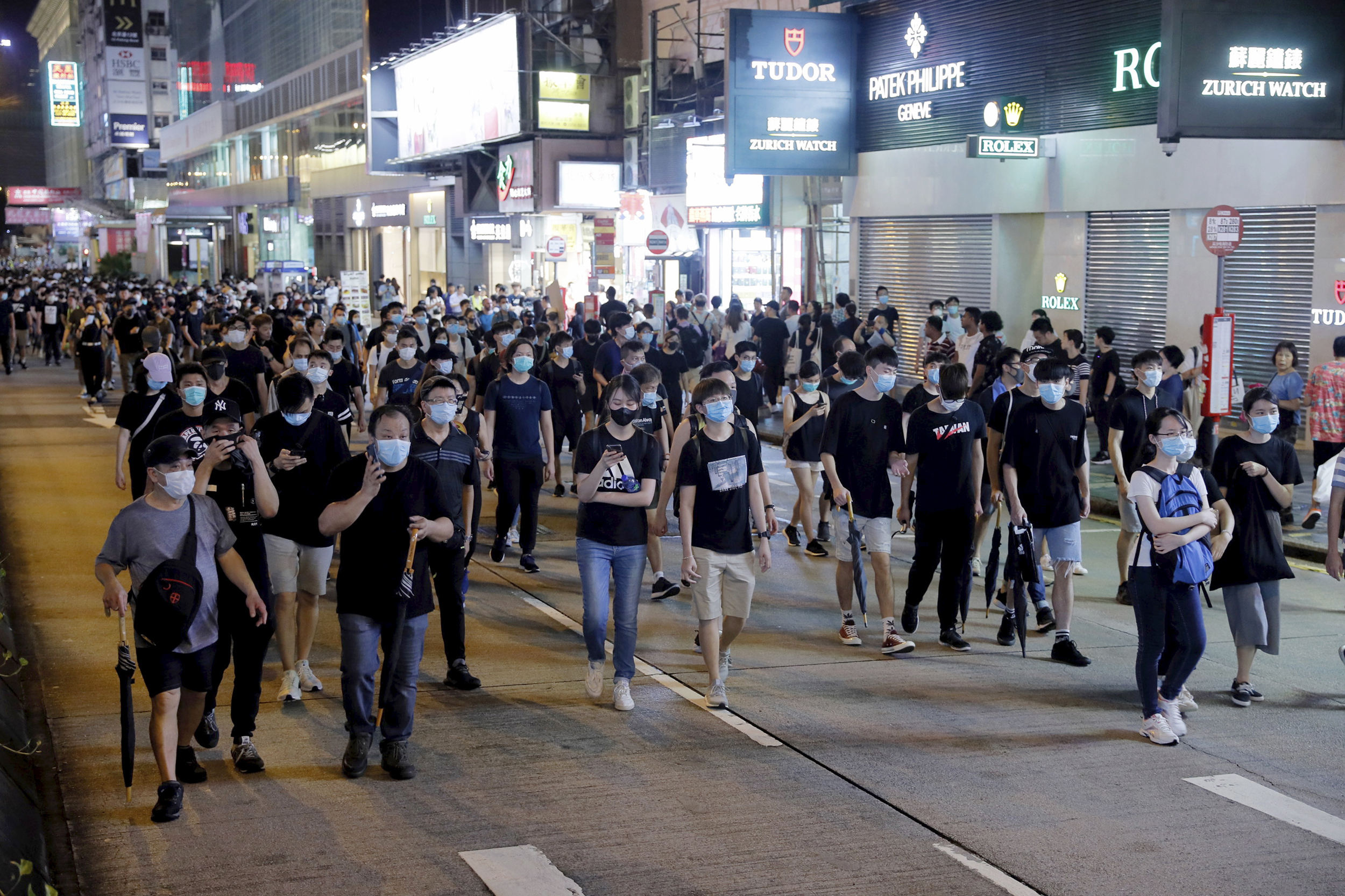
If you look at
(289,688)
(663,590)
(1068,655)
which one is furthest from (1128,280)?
(289,688)

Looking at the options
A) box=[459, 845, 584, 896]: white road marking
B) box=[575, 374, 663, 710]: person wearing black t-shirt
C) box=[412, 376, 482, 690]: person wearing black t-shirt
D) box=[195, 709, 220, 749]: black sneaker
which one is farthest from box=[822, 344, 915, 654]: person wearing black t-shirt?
box=[195, 709, 220, 749]: black sneaker

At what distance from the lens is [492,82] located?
44.2 metres

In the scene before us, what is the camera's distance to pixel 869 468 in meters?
9.54

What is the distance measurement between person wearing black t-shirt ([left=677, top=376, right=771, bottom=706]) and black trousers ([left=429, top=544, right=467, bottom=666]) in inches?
54.7

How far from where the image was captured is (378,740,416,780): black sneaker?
6980mm

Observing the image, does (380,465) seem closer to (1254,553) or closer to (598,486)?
(598,486)

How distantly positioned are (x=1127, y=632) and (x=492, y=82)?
1470 inches

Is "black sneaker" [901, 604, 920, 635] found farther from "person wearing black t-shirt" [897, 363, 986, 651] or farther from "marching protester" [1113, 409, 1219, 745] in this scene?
"marching protester" [1113, 409, 1219, 745]

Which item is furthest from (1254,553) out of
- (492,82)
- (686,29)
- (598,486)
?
(492,82)

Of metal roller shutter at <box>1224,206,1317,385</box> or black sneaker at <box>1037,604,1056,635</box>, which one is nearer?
black sneaker at <box>1037,604,1056,635</box>

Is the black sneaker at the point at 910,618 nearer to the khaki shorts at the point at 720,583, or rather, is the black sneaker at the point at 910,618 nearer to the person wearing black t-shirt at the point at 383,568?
the khaki shorts at the point at 720,583

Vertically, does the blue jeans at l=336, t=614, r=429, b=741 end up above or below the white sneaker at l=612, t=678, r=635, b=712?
above

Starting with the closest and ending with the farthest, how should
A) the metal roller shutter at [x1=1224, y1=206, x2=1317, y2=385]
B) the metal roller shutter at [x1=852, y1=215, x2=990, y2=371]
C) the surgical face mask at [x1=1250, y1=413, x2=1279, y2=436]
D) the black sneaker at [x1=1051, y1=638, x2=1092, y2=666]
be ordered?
the surgical face mask at [x1=1250, y1=413, x2=1279, y2=436], the black sneaker at [x1=1051, y1=638, x2=1092, y2=666], the metal roller shutter at [x1=1224, y1=206, x2=1317, y2=385], the metal roller shutter at [x1=852, y1=215, x2=990, y2=371]

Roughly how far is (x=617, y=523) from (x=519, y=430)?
12.7 ft
